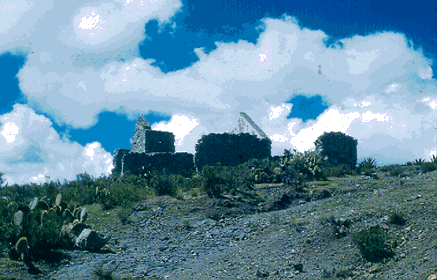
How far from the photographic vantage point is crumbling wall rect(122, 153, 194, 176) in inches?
845

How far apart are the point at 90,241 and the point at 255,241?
13.7ft

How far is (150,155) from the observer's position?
22.2 metres

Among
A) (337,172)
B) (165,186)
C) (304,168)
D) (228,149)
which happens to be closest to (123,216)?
(165,186)

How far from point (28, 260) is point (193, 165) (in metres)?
15.1

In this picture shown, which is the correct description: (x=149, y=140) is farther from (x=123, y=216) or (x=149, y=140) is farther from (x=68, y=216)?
(x=68, y=216)

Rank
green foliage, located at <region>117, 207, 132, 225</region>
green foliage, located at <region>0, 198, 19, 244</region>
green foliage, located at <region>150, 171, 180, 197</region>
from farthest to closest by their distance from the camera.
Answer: green foliage, located at <region>150, 171, 180, 197</region> < green foliage, located at <region>117, 207, 132, 225</region> < green foliage, located at <region>0, 198, 19, 244</region>

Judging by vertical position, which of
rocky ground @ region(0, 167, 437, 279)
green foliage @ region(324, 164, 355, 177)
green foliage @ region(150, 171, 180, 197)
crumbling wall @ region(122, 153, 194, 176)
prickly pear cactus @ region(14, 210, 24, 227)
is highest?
crumbling wall @ region(122, 153, 194, 176)

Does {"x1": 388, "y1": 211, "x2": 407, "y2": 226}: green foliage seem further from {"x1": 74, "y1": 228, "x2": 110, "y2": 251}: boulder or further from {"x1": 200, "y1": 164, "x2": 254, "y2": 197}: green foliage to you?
{"x1": 200, "y1": 164, "x2": 254, "y2": 197}: green foliage

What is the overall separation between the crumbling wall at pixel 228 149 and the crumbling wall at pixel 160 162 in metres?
0.84

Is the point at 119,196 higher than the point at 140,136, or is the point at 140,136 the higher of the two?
the point at 140,136


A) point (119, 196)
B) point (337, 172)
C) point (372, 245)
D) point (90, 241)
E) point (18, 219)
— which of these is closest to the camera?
point (372, 245)

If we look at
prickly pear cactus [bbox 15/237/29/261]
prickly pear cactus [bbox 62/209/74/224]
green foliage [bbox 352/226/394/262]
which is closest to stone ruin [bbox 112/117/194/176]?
prickly pear cactus [bbox 62/209/74/224]

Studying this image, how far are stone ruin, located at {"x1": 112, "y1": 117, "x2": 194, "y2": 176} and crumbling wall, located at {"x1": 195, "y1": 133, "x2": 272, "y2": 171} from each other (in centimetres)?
85

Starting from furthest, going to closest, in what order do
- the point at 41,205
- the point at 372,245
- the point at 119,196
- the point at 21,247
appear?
the point at 119,196, the point at 41,205, the point at 21,247, the point at 372,245
